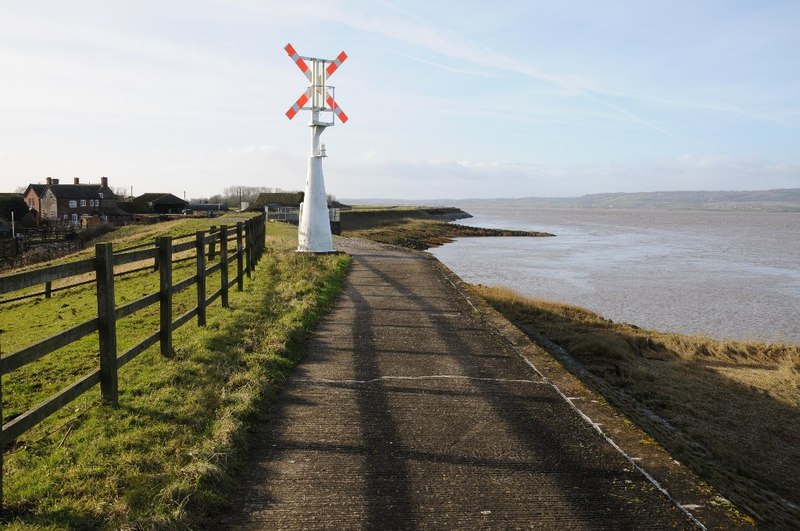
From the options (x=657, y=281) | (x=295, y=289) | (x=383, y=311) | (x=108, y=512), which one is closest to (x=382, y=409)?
(x=108, y=512)

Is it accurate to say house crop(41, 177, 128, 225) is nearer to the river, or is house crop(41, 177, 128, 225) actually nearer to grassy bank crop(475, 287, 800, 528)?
the river

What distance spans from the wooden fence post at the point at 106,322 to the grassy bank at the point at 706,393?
506cm

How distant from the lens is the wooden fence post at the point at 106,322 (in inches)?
219

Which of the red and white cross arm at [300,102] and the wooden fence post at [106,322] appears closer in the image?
the wooden fence post at [106,322]

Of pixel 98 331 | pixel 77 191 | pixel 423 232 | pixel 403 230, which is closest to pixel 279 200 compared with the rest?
pixel 403 230

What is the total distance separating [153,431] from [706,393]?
9442mm

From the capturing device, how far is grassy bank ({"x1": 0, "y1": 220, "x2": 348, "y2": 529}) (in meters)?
3.84

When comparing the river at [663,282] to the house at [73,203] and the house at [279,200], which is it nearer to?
the house at [279,200]

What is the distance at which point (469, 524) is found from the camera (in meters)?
3.87

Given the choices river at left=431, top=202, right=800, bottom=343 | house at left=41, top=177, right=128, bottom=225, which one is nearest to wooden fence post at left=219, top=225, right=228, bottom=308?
river at left=431, top=202, right=800, bottom=343

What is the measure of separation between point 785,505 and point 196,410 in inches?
215

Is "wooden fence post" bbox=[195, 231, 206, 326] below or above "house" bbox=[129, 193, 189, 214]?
below

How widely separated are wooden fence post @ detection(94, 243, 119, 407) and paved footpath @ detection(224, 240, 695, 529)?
1.55 m

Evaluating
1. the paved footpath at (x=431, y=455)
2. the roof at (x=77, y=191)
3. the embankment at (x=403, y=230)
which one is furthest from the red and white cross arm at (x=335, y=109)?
the roof at (x=77, y=191)
